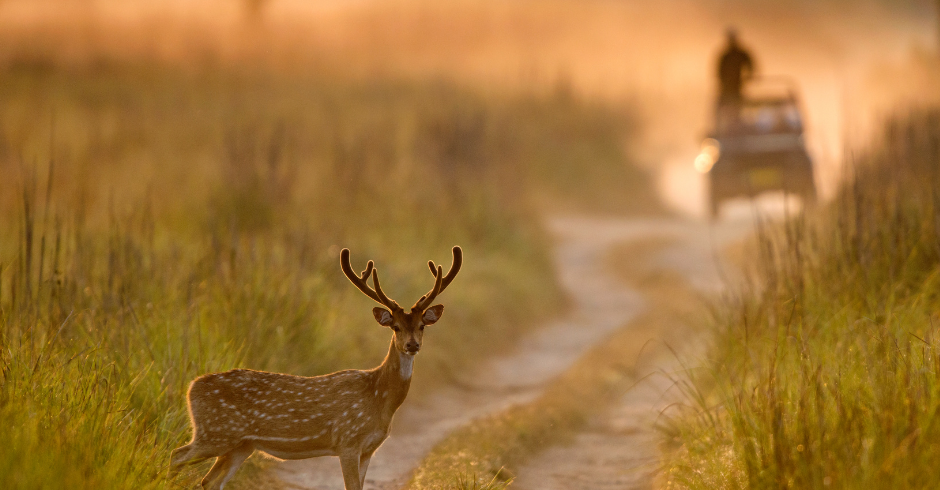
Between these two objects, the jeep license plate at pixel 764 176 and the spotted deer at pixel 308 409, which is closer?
the spotted deer at pixel 308 409

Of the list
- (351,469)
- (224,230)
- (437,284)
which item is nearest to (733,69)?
(224,230)

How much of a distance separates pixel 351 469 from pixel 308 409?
359 mm

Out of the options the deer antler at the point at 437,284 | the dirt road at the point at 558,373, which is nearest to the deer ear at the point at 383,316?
the deer antler at the point at 437,284

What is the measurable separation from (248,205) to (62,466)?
7.33m

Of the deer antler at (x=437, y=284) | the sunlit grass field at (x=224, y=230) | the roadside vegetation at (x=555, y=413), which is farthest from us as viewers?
the roadside vegetation at (x=555, y=413)

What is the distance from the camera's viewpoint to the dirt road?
6516mm

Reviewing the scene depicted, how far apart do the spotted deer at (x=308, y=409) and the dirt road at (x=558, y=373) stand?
0.91 meters

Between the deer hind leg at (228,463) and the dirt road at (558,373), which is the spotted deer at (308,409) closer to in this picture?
the deer hind leg at (228,463)

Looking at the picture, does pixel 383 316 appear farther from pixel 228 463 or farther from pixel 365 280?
pixel 228 463

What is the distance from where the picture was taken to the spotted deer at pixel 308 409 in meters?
4.96

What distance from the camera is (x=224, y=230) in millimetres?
10336

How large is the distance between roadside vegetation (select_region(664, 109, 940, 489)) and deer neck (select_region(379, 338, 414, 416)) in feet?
4.87

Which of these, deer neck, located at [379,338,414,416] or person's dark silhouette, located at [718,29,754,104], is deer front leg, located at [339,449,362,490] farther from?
person's dark silhouette, located at [718,29,754,104]

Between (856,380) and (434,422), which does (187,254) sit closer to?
(434,422)
